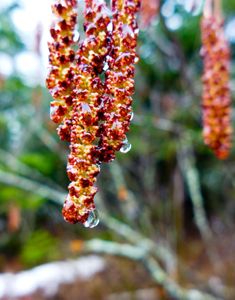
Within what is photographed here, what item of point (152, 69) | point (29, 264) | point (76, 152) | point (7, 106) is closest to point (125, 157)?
point (152, 69)

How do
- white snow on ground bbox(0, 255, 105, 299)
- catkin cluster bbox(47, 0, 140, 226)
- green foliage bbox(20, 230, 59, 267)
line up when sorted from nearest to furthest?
catkin cluster bbox(47, 0, 140, 226) < white snow on ground bbox(0, 255, 105, 299) < green foliage bbox(20, 230, 59, 267)

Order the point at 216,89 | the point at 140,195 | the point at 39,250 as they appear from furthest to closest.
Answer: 1. the point at 39,250
2. the point at 140,195
3. the point at 216,89

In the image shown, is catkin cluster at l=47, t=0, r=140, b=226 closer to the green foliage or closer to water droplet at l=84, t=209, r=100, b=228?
water droplet at l=84, t=209, r=100, b=228

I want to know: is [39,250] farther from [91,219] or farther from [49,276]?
[91,219]

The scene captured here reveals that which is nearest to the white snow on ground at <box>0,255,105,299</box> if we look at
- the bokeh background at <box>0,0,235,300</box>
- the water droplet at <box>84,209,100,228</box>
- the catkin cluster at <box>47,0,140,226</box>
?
the bokeh background at <box>0,0,235,300</box>

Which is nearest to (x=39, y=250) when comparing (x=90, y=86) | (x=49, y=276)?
(x=49, y=276)
